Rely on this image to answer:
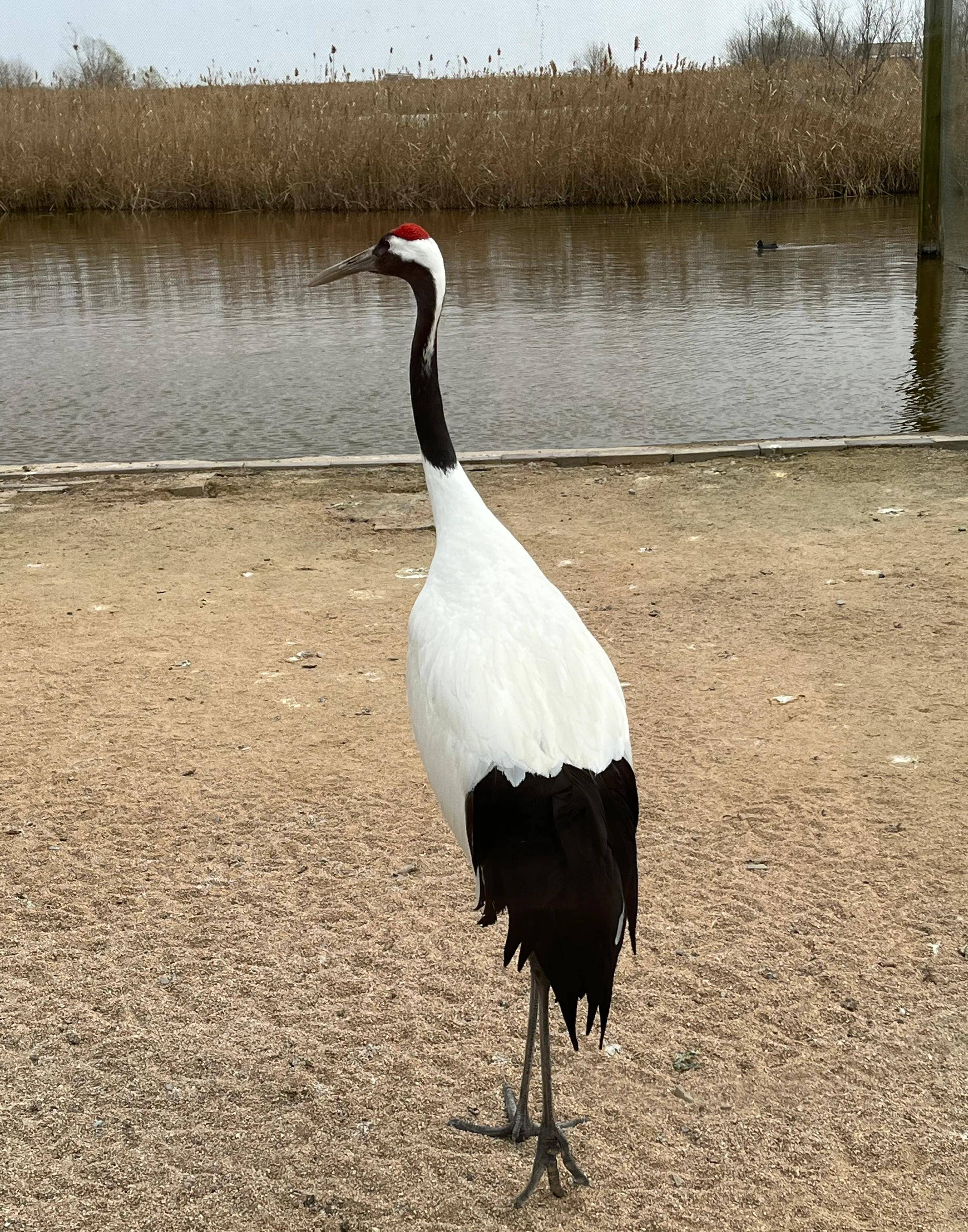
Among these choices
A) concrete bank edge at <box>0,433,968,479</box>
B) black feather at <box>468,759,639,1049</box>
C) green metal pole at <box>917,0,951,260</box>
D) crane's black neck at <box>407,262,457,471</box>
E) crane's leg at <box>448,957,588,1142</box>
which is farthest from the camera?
green metal pole at <box>917,0,951,260</box>

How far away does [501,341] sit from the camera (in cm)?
969

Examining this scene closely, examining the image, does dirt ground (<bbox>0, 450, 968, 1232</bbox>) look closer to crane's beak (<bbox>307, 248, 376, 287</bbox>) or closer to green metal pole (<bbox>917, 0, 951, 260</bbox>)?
crane's beak (<bbox>307, 248, 376, 287</bbox>)

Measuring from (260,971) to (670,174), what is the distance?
49.0 feet

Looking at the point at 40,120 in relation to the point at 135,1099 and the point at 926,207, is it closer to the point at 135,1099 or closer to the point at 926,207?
the point at 926,207

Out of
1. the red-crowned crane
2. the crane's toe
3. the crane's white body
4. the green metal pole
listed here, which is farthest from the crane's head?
the green metal pole

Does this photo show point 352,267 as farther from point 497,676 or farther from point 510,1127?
point 510,1127

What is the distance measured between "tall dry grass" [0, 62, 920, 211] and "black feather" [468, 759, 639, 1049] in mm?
15185

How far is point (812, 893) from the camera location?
3.21 metres

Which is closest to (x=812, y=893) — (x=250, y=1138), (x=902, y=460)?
(x=250, y=1138)

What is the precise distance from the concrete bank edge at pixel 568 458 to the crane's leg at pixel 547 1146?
438cm

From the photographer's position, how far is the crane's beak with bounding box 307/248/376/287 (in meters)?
3.26

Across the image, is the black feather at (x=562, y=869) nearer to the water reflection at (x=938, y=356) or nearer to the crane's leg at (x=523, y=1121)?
the crane's leg at (x=523, y=1121)

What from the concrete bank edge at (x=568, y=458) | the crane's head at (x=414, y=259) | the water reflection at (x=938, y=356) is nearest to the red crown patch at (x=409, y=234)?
the crane's head at (x=414, y=259)

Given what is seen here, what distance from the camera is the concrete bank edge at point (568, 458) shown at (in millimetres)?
6590
